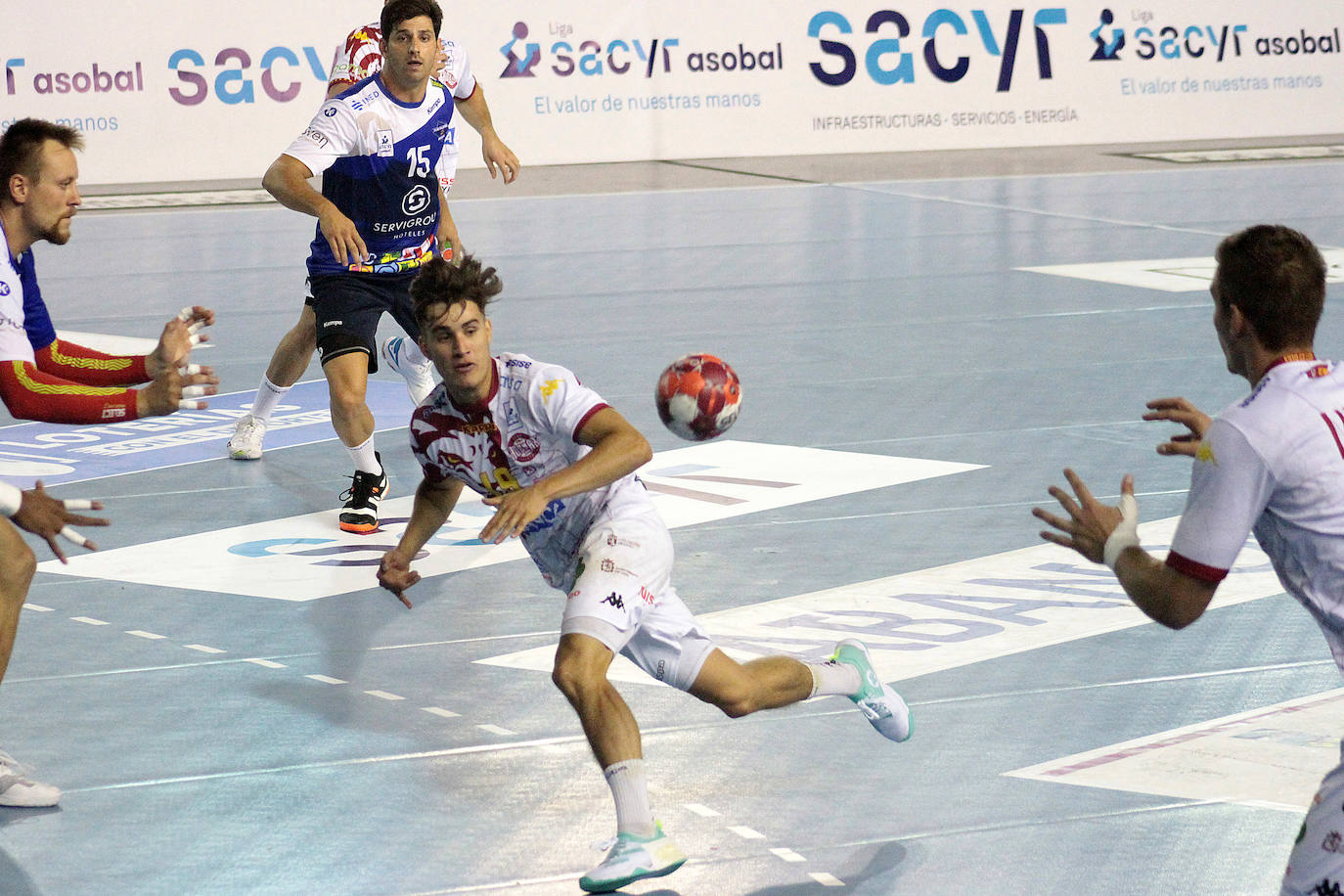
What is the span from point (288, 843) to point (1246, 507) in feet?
9.05

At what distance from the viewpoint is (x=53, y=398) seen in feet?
18.6

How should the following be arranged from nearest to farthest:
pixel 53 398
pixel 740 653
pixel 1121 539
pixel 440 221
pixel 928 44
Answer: pixel 1121 539 < pixel 53 398 < pixel 740 653 < pixel 440 221 < pixel 928 44

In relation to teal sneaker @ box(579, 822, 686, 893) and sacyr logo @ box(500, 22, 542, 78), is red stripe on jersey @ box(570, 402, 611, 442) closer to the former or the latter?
teal sneaker @ box(579, 822, 686, 893)

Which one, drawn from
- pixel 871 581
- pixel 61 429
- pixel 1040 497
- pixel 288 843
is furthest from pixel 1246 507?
pixel 61 429

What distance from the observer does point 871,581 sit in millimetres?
7223

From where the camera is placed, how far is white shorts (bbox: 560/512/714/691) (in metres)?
4.81

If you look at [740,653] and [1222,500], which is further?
[740,653]

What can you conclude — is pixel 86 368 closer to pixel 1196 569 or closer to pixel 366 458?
pixel 366 458

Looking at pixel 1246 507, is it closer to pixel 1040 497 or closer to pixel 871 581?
pixel 871 581

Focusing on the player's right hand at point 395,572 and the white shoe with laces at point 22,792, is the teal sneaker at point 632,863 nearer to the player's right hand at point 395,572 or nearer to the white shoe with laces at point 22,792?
the player's right hand at point 395,572

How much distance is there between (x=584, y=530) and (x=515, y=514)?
58 cm

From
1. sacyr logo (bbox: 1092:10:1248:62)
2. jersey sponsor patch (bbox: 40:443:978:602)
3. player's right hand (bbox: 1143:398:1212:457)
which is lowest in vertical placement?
jersey sponsor patch (bbox: 40:443:978:602)

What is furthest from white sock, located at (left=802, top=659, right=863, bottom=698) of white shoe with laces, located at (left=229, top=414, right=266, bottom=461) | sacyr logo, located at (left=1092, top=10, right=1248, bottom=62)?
sacyr logo, located at (left=1092, top=10, right=1248, bottom=62)

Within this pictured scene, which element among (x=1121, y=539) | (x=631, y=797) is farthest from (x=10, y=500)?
(x=1121, y=539)
